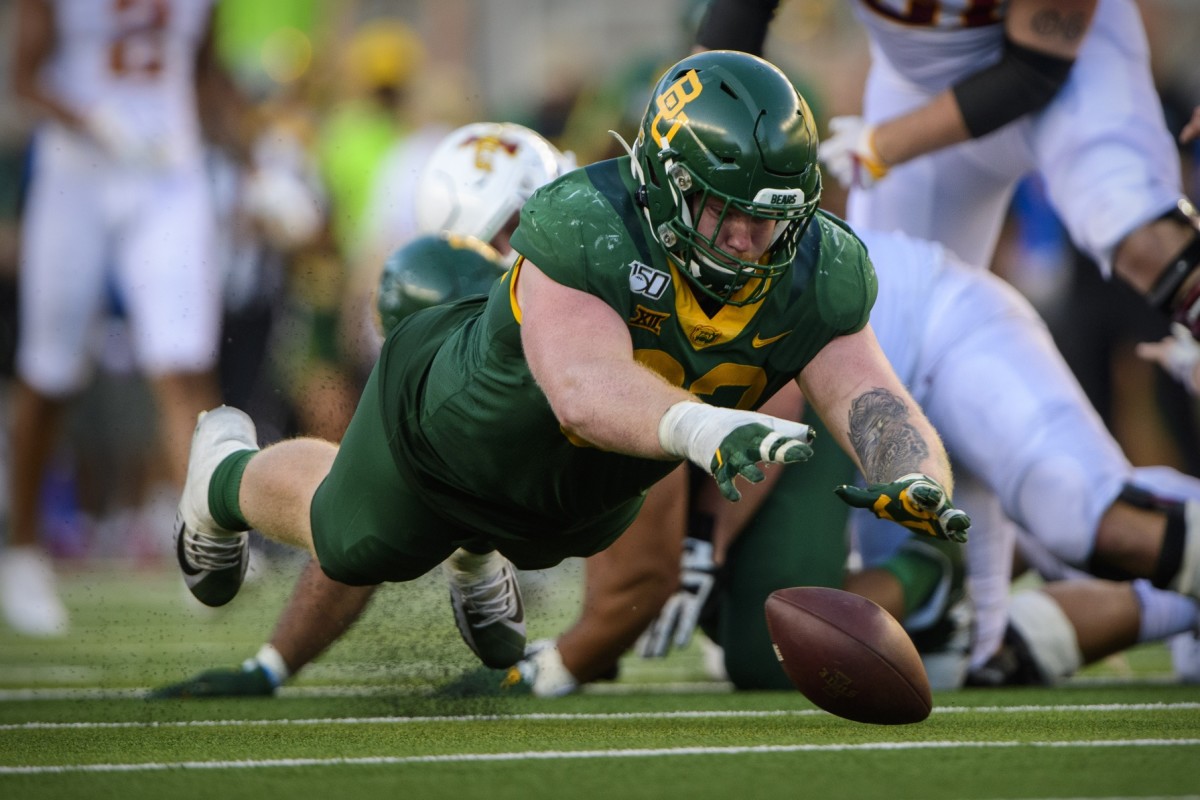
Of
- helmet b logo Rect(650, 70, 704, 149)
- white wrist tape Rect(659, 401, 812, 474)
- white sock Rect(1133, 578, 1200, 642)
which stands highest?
helmet b logo Rect(650, 70, 704, 149)

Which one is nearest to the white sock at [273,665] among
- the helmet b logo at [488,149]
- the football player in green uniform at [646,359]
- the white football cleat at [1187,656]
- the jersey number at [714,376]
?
the football player in green uniform at [646,359]

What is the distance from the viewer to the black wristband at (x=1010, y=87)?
15.2ft

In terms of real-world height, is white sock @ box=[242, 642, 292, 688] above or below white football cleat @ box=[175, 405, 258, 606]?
below

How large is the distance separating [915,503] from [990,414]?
6.06ft

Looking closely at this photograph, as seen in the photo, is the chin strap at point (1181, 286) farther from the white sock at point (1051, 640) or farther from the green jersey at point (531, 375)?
the green jersey at point (531, 375)

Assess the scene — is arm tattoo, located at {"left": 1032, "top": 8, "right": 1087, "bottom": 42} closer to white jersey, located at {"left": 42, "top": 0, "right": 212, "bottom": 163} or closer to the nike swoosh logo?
the nike swoosh logo

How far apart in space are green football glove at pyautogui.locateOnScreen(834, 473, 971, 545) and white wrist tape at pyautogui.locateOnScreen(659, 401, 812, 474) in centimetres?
14

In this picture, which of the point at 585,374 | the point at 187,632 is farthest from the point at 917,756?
the point at 187,632

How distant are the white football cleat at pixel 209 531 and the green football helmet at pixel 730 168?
1.47 meters

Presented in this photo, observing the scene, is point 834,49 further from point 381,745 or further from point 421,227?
point 381,745

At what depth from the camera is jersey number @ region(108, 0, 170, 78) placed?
7.13m

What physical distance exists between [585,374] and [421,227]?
7.21ft

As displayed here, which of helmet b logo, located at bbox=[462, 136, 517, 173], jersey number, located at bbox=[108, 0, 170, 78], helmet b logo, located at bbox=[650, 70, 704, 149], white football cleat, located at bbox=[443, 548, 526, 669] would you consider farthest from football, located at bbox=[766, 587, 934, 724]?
jersey number, located at bbox=[108, 0, 170, 78]

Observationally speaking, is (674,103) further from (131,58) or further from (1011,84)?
(131,58)
